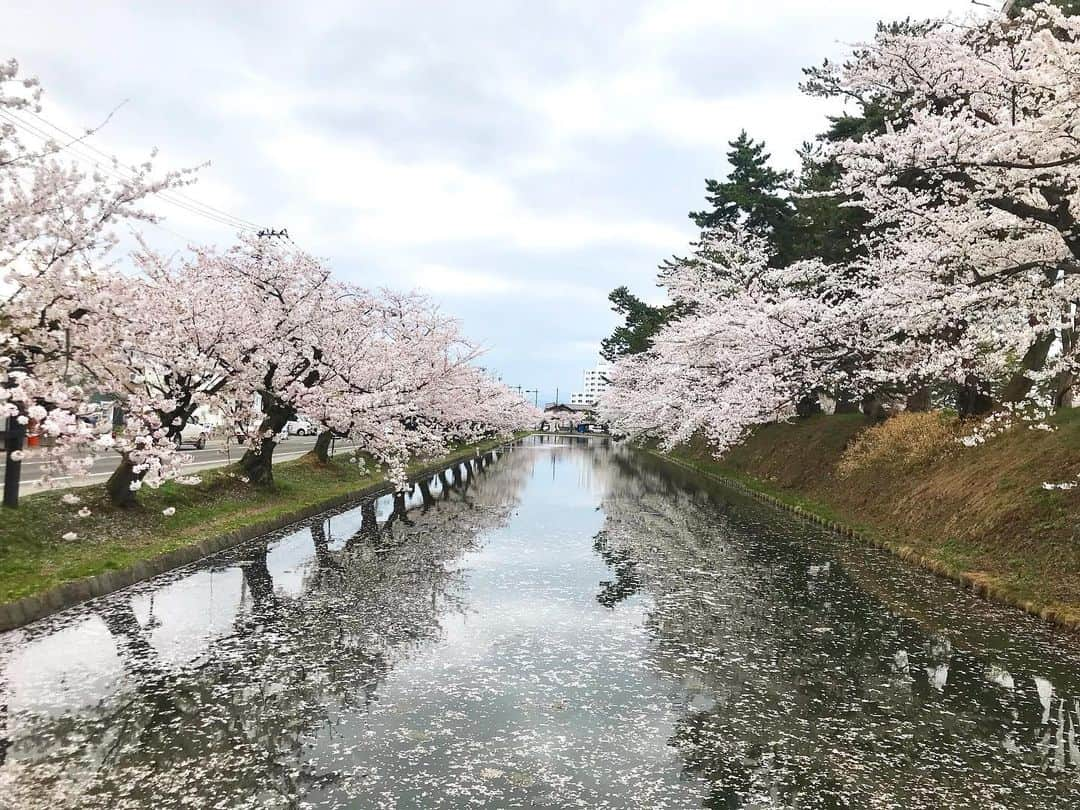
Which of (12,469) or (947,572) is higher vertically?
(12,469)

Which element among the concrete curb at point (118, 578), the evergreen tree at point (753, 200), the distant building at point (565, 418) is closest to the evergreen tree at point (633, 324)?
the evergreen tree at point (753, 200)

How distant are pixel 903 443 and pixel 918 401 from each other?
5.33 m

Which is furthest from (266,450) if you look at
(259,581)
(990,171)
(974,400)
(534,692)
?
(974,400)

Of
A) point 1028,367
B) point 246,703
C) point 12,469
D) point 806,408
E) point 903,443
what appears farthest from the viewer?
point 806,408

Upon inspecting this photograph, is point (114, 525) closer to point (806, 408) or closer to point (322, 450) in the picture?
point (322, 450)

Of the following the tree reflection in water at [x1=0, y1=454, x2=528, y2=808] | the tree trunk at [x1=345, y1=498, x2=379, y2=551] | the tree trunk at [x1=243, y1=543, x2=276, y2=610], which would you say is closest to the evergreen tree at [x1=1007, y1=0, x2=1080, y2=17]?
the tree trunk at [x1=345, y1=498, x2=379, y2=551]

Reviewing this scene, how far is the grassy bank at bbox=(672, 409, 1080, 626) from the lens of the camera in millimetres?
11828

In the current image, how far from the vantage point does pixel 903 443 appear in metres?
23.1

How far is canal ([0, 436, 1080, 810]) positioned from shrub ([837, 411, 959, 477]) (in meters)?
9.23

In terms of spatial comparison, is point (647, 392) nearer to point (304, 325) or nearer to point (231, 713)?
point (304, 325)

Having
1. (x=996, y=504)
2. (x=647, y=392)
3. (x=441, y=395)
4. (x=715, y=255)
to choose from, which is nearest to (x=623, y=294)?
(x=647, y=392)

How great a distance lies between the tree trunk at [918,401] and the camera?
2723 centimetres

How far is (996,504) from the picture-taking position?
1468 cm

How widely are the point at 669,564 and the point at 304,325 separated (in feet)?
41.7
